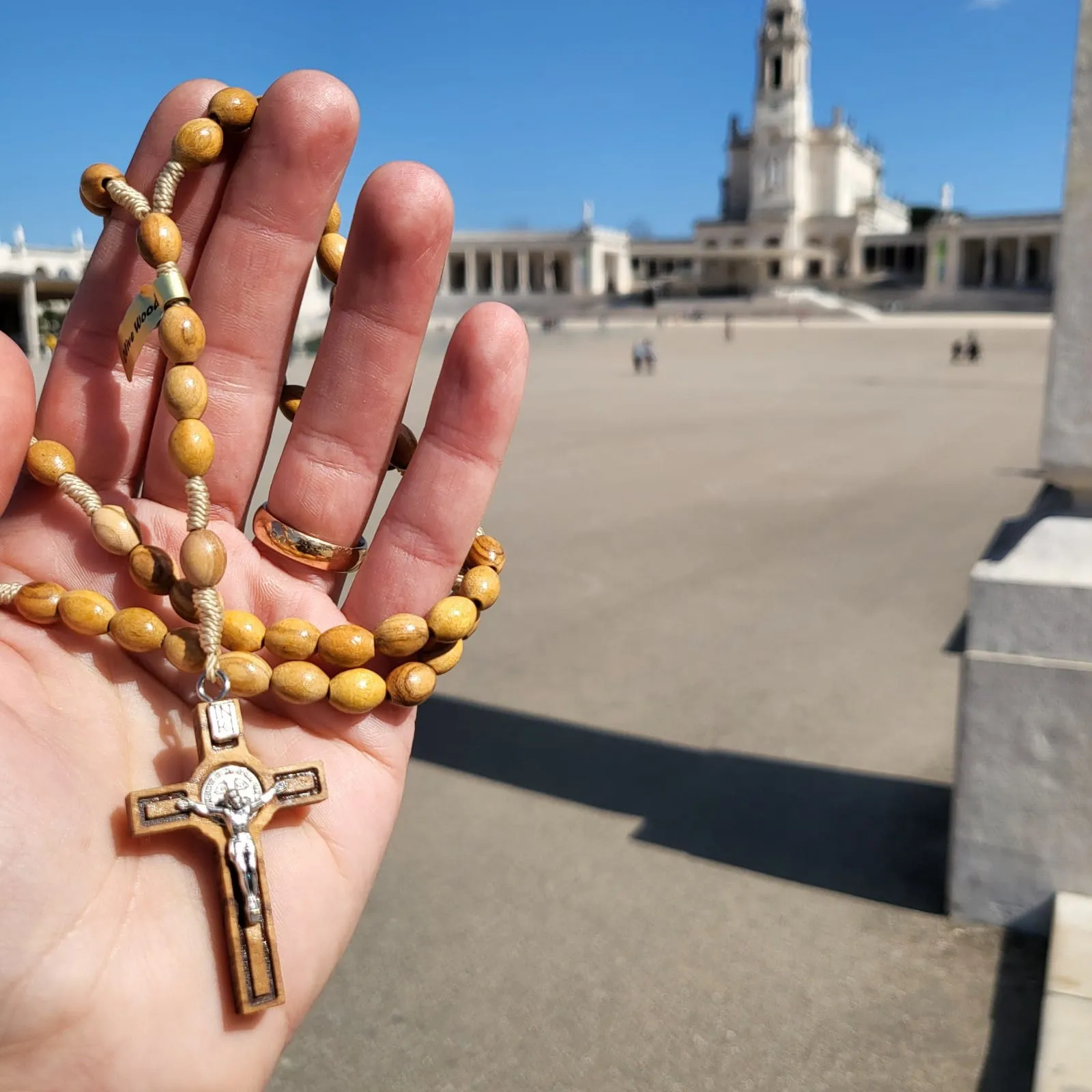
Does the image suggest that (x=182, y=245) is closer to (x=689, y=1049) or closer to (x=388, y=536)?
(x=388, y=536)

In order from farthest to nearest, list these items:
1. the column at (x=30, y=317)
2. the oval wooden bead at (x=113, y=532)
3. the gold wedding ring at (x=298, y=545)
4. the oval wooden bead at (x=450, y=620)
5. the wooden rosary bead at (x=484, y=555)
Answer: the column at (x=30, y=317), the wooden rosary bead at (x=484, y=555), the gold wedding ring at (x=298, y=545), the oval wooden bead at (x=450, y=620), the oval wooden bead at (x=113, y=532)

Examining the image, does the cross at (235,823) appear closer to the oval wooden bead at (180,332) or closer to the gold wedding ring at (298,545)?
the gold wedding ring at (298,545)

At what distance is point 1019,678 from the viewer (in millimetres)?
3391

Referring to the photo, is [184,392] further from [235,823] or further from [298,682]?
[235,823]

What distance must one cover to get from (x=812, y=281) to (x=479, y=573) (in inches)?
3465

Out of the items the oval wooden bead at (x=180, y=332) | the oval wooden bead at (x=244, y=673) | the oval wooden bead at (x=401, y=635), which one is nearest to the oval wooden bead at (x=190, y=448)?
the oval wooden bead at (x=180, y=332)

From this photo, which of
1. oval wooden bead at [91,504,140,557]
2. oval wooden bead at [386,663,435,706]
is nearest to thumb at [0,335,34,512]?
oval wooden bead at [91,504,140,557]

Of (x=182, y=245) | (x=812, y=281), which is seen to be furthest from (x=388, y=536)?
(x=812, y=281)

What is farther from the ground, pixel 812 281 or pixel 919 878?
pixel 812 281

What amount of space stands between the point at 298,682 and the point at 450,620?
34 cm

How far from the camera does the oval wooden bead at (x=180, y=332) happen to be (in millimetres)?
1986

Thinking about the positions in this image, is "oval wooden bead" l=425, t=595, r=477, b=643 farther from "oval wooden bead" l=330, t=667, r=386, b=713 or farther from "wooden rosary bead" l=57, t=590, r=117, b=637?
"wooden rosary bead" l=57, t=590, r=117, b=637

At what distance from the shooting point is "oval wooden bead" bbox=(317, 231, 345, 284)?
2.33 meters

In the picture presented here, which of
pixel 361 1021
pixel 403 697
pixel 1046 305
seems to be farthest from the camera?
pixel 1046 305
